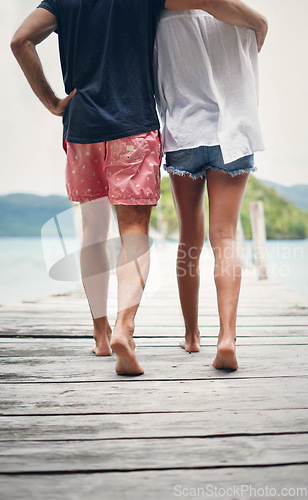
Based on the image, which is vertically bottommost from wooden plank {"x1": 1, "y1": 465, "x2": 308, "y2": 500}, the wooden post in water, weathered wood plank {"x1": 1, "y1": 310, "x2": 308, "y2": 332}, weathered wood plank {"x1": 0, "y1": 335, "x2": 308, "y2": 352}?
the wooden post in water

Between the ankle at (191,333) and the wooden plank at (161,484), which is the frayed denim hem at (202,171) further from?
the wooden plank at (161,484)

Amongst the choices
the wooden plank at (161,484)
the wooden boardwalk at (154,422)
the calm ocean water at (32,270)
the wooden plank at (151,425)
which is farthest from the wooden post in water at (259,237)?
the wooden plank at (161,484)

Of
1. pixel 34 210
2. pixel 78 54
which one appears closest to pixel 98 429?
pixel 78 54

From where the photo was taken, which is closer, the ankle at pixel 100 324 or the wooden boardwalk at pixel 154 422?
the wooden boardwalk at pixel 154 422

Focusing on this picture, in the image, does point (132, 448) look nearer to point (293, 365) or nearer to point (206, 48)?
point (293, 365)

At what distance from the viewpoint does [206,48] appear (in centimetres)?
137

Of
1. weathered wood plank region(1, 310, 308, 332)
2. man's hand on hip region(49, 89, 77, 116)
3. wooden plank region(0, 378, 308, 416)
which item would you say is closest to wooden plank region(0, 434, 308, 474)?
wooden plank region(0, 378, 308, 416)

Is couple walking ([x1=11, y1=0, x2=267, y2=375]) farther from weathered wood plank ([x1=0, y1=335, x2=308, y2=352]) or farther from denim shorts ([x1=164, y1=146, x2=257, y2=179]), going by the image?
weathered wood plank ([x1=0, y1=335, x2=308, y2=352])

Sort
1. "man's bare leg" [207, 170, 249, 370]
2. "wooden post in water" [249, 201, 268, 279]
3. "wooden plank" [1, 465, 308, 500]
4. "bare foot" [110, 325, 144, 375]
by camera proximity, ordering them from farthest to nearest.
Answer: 1. "wooden post in water" [249, 201, 268, 279]
2. "man's bare leg" [207, 170, 249, 370]
3. "bare foot" [110, 325, 144, 375]
4. "wooden plank" [1, 465, 308, 500]

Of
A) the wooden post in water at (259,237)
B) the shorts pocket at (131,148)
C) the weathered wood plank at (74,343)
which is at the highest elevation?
the shorts pocket at (131,148)

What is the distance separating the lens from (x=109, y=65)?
1280 mm

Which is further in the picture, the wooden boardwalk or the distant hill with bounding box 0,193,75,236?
the distant hill with bounding box 0,193,75,236

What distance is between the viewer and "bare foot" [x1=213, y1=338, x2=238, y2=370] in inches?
48.6

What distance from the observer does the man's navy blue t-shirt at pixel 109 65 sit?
127 cm
